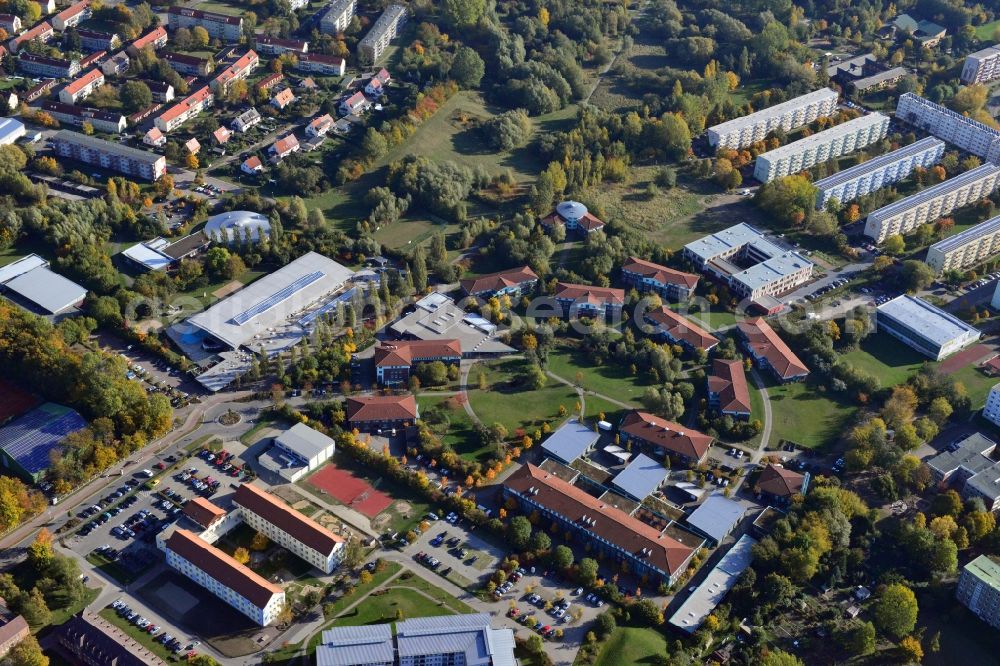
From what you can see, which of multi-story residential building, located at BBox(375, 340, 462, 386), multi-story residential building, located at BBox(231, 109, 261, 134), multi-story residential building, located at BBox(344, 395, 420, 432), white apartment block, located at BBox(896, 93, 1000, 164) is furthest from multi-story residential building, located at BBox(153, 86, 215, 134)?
white apartment block, located at BBox(896, 93, 1000, 164)

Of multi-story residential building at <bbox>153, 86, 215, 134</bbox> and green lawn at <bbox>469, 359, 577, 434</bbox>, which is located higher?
multi-story residential building at <bbox>153, 86, 215, 134</bbox>

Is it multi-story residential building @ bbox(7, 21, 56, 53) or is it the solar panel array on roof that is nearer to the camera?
the solar panel array on roof

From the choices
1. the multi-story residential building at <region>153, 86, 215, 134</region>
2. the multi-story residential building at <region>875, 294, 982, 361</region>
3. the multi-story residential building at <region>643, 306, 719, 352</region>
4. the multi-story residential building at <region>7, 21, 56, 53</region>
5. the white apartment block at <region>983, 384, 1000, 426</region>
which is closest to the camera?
the white apartment block at <region>983, 384, 1000, 426</region>

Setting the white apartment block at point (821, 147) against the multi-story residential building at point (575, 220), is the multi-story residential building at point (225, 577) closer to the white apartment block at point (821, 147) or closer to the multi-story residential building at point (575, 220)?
the multi-story residential building at point (575, 220)

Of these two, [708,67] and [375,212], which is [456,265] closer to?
[375,212]

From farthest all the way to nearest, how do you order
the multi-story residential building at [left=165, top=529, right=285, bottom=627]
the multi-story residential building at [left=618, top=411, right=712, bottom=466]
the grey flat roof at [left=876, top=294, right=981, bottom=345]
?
1. the grey flat roof at [left=876, top=294, right=981, bottom=345]
2. the multi-story residential building at [left=618, top=411, right=712, bottom=466]
3. the multi-story residential building at [left=165, top=529, right=285, bottom=627]

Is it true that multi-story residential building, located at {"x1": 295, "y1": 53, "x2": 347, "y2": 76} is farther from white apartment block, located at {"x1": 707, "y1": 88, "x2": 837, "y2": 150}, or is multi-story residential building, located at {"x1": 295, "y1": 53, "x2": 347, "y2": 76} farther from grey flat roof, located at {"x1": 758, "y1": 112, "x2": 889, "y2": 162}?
grey flat roof, located at {"x1": 758, "y1": 112, "x2": 889, "y2": 162}

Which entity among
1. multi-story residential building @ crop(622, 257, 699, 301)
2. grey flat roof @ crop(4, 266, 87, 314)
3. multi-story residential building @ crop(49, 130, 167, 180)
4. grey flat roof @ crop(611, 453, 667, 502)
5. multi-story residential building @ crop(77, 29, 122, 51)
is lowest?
grey flat roof @ crop(611, 453, 667, 502)

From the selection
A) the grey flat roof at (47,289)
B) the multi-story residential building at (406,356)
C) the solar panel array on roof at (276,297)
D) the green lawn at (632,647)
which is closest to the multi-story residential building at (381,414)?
the multi-story residential building at (406,356)

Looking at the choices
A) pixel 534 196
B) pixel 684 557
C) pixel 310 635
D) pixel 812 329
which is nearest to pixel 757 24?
pixel 534 196
